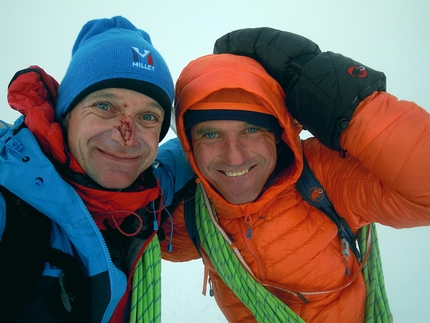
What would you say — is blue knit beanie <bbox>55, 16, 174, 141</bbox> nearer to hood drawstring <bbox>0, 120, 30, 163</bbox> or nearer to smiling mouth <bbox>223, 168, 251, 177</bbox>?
hood drawstring <bbox>0, 120, 30, 163</bbox>

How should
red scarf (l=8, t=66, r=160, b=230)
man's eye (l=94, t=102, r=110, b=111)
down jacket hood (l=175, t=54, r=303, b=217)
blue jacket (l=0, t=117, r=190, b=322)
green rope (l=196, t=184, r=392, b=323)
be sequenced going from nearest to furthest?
blue jacket (l=0, t=117, r=190, b=322) → red scarf (l=8, t=66, r=160, b=230) → man's eye (l=94, t=102, r=110, b=111) → down jacket hood (l=175, t=54, r=303, b=217) → green rope (l=196, t=184, r=392, b=323)

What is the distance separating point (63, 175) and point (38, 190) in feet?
0.55

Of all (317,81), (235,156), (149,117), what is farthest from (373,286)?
(149,117)

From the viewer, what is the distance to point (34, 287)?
2.87 feet

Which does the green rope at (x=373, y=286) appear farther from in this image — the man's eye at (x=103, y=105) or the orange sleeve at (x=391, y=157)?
the man's eye at (x=103, y=105)

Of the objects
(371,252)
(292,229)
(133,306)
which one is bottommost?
(133,306)

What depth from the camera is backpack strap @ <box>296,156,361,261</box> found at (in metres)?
1.33

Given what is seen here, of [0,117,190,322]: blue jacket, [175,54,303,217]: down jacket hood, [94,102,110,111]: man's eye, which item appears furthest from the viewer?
[175,54,303,217]: down jacket hood

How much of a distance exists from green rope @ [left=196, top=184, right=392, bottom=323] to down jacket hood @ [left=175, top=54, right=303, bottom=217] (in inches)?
6.6

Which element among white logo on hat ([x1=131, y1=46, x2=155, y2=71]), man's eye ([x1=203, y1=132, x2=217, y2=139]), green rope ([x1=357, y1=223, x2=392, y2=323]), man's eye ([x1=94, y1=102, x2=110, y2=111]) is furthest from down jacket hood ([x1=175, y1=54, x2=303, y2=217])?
green rope ([x1=357, y1=223, x2=392, y2=323])

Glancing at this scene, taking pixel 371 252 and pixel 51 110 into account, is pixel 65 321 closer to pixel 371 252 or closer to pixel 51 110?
pixel 51 110

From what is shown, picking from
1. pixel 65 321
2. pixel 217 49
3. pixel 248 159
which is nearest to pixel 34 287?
pixel 65 321

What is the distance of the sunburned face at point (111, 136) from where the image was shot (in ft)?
3.56

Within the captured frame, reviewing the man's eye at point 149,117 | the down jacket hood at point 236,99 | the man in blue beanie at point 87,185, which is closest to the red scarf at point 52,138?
the man in blue beanie at point 87,185
